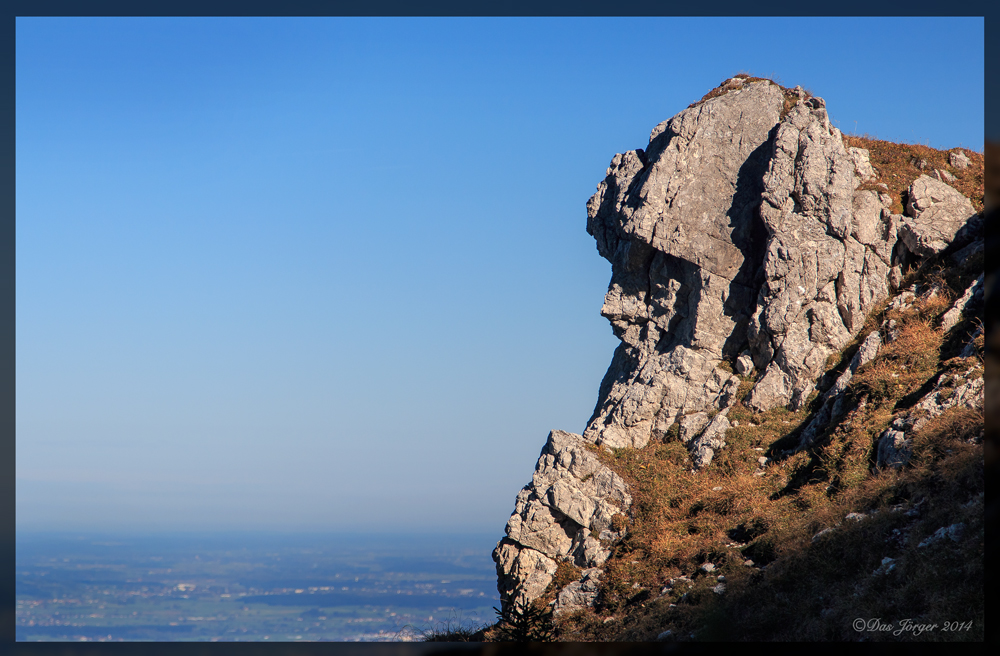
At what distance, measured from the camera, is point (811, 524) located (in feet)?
72.4

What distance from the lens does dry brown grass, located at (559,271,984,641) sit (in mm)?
17281

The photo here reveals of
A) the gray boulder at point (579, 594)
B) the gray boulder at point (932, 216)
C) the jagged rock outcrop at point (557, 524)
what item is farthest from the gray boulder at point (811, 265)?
the gray boulder at point (579, 594)

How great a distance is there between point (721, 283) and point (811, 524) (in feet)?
40.6

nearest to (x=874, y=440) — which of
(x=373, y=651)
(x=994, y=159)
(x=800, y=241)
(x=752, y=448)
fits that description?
(x=752, y=448)

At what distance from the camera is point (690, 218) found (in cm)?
3300

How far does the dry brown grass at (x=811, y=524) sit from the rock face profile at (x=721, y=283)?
110 cm

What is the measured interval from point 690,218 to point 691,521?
44.5 feet

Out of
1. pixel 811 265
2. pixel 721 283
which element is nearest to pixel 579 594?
pixel 721 283

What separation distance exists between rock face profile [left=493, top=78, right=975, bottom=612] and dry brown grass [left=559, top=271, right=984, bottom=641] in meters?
1.10

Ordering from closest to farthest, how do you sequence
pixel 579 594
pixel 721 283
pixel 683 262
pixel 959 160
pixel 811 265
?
pixel 579 594 < pixel 811 265 < pixel 721 283 < pixel 683 262 < pixel 959 160

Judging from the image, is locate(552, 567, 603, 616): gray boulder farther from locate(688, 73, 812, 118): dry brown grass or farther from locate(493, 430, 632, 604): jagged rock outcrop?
locate(688, 73, 812, 118): dry brown grass

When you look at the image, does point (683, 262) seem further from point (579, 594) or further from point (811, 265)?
point (579, 594)

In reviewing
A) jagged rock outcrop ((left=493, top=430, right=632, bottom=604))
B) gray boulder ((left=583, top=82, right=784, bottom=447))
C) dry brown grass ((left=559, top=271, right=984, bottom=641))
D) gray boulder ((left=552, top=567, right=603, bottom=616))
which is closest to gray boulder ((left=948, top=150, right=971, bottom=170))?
dry brown grass ((left=559, top=271, right=984, bottom=641))

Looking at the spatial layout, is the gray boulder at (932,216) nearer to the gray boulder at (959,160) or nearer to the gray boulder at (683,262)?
the gray boulder at (959,160)
